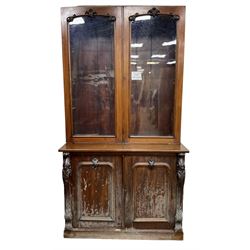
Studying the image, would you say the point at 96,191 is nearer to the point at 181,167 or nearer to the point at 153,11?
the point at 181,167

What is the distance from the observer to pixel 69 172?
2.26 metres

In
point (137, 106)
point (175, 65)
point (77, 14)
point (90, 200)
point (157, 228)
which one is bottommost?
point (157, 228)

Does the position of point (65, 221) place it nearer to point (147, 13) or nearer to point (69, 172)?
point (69, 172)

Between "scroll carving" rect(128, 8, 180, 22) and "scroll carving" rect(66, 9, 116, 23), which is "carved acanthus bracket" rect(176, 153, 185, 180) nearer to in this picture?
"scroll carving" rect(128, 8, 180, 22)

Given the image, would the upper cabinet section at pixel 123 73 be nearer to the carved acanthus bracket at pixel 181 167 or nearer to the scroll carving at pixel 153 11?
the scroll carving at pixel 153 11

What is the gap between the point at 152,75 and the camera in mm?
2363

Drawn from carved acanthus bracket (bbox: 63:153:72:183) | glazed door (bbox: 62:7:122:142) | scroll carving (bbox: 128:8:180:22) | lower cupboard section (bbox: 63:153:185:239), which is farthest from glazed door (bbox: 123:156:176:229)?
scroll carving (bbox: 128:8:180:22)

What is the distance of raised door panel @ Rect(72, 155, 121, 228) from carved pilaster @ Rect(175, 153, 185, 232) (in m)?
0.59

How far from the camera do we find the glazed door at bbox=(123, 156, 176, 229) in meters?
2.25

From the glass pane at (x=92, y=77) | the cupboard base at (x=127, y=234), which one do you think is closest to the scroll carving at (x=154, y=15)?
the glass pane at (x=92, y=77)

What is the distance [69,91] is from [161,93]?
3.18 ft

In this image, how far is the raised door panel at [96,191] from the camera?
7.48ft

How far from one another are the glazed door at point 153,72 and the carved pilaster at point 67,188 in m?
0.66

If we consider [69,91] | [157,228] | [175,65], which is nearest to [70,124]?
[69,91]
